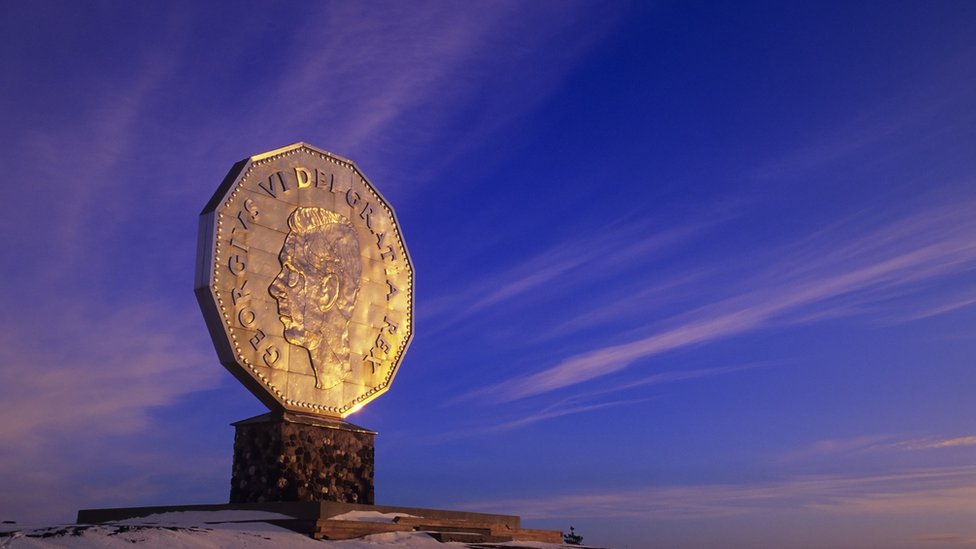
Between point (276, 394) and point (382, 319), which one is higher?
point (382, 319)

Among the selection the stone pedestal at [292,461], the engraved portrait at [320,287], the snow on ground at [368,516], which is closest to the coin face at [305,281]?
the engraved portrait at [320,287]

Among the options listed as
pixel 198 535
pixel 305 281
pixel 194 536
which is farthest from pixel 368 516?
pixel 305 281

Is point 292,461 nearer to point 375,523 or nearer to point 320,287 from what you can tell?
point 375,523

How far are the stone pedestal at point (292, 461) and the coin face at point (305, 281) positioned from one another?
37 centimetres

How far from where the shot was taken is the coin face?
50.2 ft

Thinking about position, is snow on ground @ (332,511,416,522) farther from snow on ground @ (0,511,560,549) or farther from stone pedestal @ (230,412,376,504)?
stone pedestal @ (230,412,376,504)

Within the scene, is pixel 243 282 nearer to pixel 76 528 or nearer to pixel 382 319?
pixel 382 319

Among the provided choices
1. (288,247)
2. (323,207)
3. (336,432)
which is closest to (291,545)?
(336,432)

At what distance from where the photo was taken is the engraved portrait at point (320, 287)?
53.7ft

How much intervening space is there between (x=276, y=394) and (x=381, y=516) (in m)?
2.87

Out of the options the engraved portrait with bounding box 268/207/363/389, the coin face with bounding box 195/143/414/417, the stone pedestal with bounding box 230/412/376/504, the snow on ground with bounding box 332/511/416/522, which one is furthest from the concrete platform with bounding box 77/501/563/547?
the engraved portrait with bounding box 268/207/363/389

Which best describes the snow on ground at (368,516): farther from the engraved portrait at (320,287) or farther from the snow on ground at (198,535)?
the engraved portrait at (320,287)

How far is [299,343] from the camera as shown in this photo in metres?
16.4

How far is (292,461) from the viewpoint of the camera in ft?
51.7
